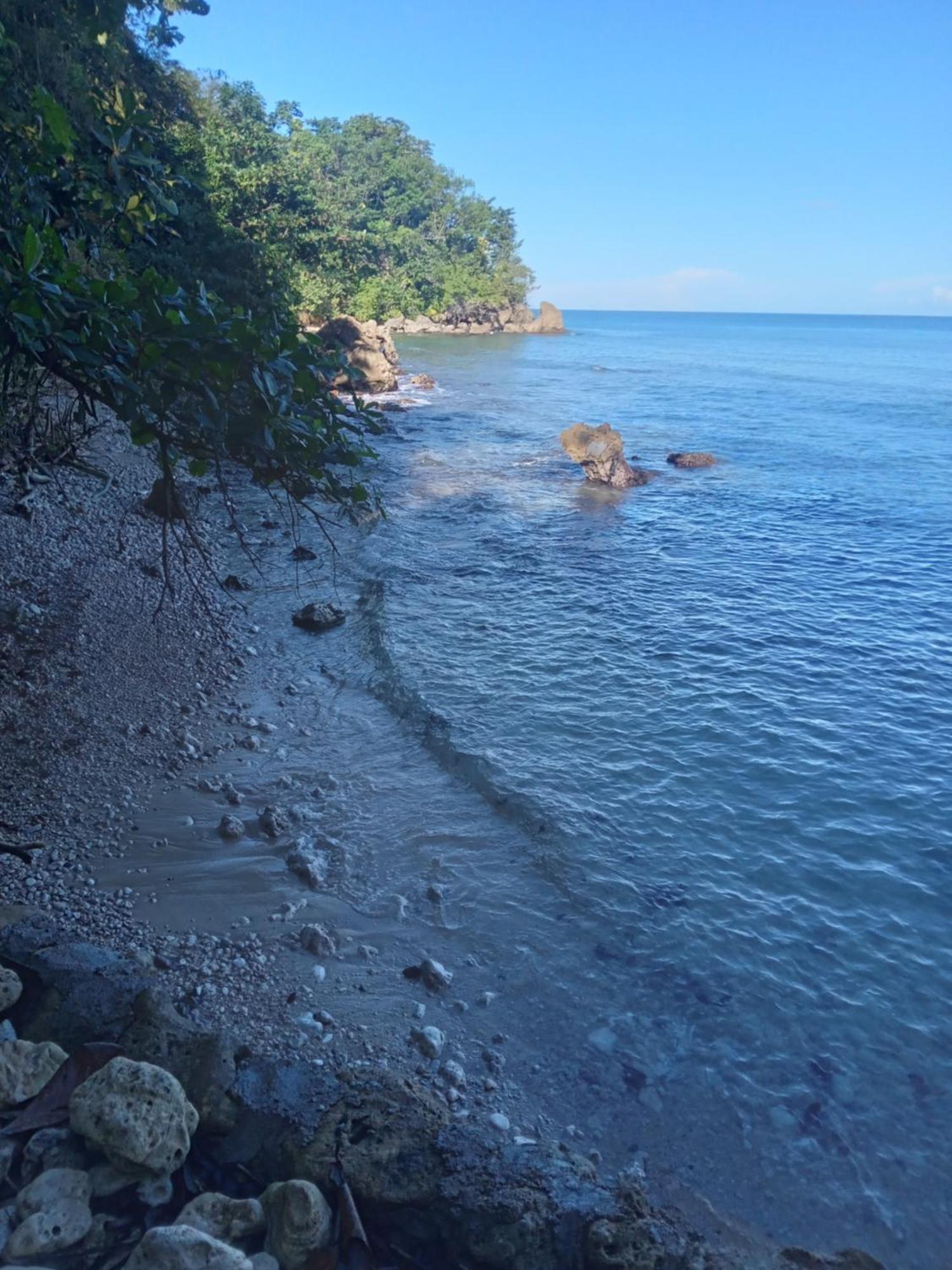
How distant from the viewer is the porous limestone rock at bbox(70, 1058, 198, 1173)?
376 cm

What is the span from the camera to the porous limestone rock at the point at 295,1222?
3.63m

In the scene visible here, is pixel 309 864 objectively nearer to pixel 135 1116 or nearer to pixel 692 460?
pixel 135 1116

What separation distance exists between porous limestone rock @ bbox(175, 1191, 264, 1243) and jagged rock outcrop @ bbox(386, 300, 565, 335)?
234 ft

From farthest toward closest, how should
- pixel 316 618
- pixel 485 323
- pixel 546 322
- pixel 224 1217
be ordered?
pixel 546 322, pixel 485 323, pixel 316 618, pixel 224 1217

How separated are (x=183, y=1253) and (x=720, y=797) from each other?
667 centimetres

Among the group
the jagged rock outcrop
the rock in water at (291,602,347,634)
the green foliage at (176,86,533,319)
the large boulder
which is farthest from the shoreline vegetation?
the jagged rock outcrop

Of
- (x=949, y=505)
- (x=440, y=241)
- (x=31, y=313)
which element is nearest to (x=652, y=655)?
(x=31, y=313)

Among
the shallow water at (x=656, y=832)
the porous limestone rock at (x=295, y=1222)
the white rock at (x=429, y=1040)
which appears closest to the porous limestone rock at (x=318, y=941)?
the shallow water at (x=656, y=832)

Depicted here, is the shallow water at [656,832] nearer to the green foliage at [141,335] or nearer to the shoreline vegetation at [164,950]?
the shoreline vegetation at [164,950]

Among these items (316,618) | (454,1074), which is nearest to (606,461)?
(316,618)

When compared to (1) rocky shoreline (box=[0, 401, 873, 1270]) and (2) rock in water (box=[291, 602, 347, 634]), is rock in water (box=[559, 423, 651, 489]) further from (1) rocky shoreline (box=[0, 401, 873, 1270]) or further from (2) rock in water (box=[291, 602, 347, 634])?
(1) rocky shoreline (box=[0, 401, 873, 1270])

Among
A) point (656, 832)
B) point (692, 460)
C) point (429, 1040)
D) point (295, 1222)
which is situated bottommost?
point (656, 832)

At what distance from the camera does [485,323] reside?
86938 mm

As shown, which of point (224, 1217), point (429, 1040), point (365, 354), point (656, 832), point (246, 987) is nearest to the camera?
point (224, 1217)
